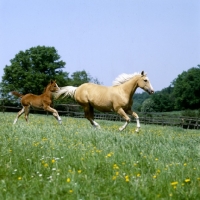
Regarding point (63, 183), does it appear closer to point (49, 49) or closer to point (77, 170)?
point (77, 170)

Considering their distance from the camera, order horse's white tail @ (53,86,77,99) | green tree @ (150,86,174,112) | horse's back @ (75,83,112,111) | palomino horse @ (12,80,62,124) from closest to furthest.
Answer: horse's back @ (75,83,112,111) < horse's white tail @ (53,86,77,99) < palomino horse @ (12,80,62,124) < green tree @ (150,86,174,112)

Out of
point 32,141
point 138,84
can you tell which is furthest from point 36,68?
point 32,141

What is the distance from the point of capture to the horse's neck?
1303cm

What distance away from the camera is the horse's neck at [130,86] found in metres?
13.0

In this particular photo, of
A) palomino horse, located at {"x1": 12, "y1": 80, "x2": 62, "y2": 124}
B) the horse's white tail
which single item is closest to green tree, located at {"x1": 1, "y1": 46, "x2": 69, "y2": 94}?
palomino horse, located at {"x1": 12, "y1": 80, "x2": 62, "y2": 124}

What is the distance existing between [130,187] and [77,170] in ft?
3.90

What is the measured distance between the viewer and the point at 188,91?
81.3 meters

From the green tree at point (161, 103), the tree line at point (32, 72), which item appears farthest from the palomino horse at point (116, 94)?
the green tree at point (161, 103)

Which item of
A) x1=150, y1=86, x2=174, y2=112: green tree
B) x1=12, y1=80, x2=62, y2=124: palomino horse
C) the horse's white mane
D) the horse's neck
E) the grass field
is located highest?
x1=150, y1=86, x2=174, y2=112: green tree

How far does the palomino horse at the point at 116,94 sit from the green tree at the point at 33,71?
44.3 meters

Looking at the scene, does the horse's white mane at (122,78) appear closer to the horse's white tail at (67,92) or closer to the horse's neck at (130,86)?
the horse's neck at (130,86)

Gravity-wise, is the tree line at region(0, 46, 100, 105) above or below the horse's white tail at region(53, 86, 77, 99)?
above

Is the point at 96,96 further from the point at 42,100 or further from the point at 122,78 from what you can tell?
the point at 42,100

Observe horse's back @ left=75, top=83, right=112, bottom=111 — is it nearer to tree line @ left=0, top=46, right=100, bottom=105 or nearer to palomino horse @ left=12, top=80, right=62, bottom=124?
palomino horse @ left=12, top=80, right=62, bottom=124
